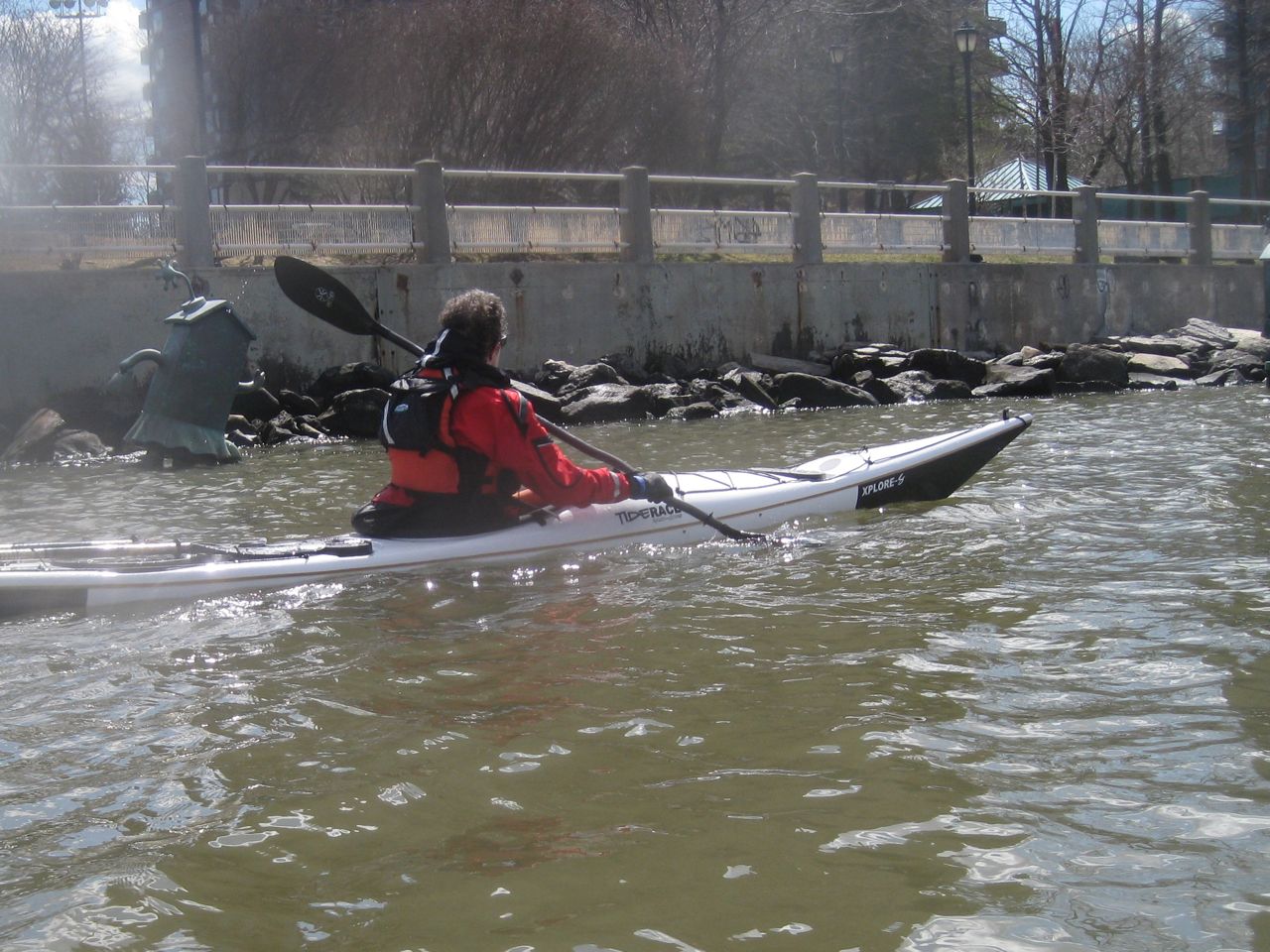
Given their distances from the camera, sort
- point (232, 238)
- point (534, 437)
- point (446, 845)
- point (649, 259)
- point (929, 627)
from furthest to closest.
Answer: point (649, 259) → point (232, 238) → point (534, 437) → point (929, 627) → point (446, 845)

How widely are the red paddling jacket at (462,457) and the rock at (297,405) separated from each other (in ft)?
25.2

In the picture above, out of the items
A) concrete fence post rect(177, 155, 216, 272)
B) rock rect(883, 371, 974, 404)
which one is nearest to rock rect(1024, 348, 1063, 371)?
rock rect(883, 371, 974, 404)

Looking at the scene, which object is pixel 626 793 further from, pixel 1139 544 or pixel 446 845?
pixel 1139 544

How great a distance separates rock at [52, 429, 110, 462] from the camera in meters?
11.7

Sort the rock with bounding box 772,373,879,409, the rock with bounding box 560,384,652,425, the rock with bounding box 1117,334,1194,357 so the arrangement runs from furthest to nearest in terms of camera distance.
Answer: the rock with bounding box 1117,334,1194,357
the rock with bounding box 772,373,879,409
the rock with bounding box 560,384,652,425

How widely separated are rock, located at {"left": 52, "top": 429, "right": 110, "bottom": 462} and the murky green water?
715 centimetres

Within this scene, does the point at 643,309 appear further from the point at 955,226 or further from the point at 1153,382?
the point at 1153,382

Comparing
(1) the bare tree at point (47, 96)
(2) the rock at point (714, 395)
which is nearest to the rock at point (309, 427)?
(2) the rock at point (714, 395)

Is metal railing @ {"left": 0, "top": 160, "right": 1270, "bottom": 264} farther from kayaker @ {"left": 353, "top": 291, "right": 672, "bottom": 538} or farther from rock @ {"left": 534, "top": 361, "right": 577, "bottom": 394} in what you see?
kayaker @ {"left": 353, "top": 291, "right": 672, "bottom": 538}

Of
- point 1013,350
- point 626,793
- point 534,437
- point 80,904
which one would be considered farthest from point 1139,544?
point 1013,350

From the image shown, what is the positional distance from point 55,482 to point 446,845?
8301mm

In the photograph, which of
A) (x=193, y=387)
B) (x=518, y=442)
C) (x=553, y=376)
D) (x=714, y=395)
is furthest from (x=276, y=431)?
(x=518, y=442)

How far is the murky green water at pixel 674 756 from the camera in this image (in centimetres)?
260

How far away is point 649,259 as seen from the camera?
15.8m
